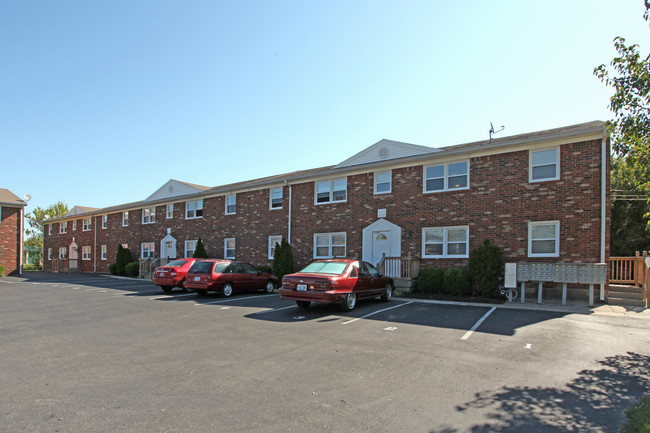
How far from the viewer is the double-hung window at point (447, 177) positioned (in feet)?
51.9

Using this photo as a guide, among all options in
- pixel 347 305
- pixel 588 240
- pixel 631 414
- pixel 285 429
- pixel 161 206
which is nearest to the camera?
pixel 285 429

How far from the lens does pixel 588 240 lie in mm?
12992

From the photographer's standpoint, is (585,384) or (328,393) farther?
(585,384)

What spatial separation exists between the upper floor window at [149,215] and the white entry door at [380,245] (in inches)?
744

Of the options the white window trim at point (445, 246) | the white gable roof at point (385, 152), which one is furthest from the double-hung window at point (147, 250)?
the white window trim at point (445, 246)

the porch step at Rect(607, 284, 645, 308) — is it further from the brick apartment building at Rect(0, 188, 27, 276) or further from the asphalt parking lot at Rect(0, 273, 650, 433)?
the brick apartment building at Rect(0, 188, 27, 276)

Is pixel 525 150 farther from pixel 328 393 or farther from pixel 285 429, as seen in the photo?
pixel 285 429

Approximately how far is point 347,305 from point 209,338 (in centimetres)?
429

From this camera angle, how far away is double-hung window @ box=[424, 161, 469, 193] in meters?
15.8

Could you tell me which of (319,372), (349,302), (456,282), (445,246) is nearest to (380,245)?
(445,246)

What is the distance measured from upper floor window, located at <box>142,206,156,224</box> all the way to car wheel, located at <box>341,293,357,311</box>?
893 inches

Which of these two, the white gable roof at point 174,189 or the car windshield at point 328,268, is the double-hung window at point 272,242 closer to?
the white gable roof at point 174,189

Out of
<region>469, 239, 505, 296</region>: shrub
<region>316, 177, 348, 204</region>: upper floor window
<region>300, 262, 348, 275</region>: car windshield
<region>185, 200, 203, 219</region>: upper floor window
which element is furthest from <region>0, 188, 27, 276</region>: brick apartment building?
<region>469, 239, 505, 296</region>: shrub

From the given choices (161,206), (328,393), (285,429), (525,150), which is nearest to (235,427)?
(285,429)
